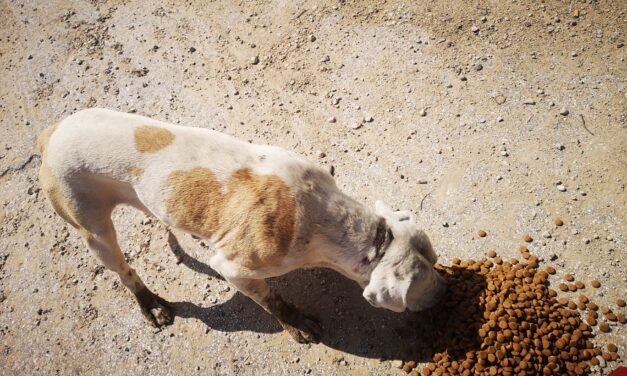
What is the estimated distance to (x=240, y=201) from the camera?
120 inches

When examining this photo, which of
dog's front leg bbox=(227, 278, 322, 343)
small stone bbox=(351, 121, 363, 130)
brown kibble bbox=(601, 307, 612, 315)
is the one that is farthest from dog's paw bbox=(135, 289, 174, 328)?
brown kibble bbox=(601, 307, 612, 315)

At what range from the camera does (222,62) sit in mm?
6133

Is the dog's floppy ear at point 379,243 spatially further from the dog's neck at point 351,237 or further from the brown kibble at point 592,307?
the brown kibble at point 592,307

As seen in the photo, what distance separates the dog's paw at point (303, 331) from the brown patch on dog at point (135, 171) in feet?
6.65

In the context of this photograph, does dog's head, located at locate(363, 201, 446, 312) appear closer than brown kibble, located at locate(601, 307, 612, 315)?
Yes

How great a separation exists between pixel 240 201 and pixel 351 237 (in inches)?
35.6

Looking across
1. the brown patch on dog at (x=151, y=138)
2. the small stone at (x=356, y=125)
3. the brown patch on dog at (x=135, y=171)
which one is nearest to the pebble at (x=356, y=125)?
the small stone at (x=356, y=125)

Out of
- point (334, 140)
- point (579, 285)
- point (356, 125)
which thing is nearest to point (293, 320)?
point (334, 140)

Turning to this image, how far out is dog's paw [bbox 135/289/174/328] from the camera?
4.36 m

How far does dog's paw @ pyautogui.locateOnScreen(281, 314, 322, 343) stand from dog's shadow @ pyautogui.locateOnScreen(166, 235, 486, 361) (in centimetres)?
10

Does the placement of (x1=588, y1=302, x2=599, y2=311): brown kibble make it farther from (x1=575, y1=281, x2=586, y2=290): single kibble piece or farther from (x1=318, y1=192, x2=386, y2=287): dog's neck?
(x1=318, y1=192, x2=386, y2=287): dog's neck

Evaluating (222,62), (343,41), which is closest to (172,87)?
(222,62)

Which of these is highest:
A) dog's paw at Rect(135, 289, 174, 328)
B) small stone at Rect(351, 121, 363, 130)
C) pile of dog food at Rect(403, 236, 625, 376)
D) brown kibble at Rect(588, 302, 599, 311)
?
small stone at Rect(351, 121, 363, 130)

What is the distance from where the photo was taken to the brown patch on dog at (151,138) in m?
3.17
